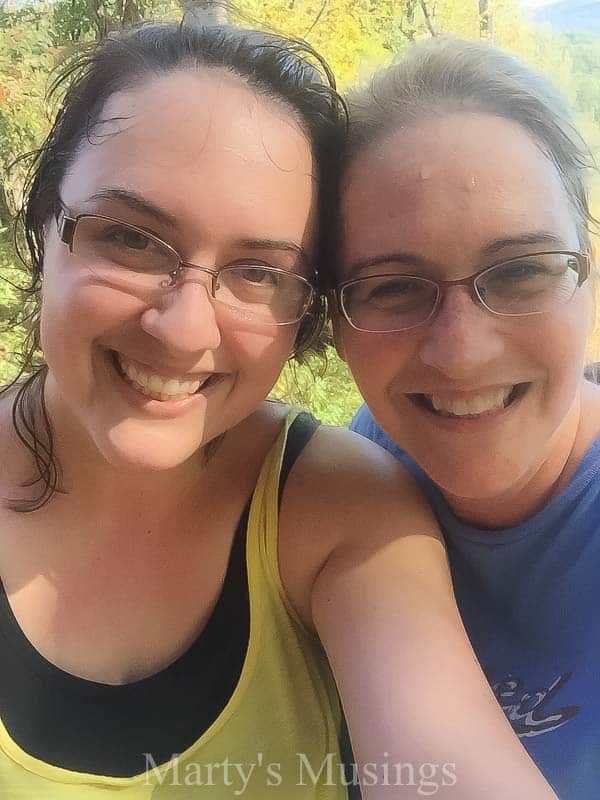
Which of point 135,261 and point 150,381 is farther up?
point 135,261

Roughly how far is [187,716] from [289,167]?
682 mm

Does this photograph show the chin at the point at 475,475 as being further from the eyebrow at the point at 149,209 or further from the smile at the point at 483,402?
the eyebrow at the point at 149,209

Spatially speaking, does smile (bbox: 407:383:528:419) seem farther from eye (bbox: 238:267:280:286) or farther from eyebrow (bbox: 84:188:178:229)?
eyebrow (bbox: 84:188:178:229)

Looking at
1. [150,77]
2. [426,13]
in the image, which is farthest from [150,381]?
[426,13]

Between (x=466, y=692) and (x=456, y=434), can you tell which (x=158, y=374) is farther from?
(x=466, y=692)

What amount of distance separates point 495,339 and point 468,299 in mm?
56

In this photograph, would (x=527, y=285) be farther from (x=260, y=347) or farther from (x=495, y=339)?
(x=260, y=347)

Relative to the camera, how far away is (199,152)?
2.56 ft

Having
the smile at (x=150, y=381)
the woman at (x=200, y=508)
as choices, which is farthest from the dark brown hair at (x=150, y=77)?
the smile at (x=150, y=381)

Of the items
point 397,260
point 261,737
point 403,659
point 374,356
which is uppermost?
point 397,260

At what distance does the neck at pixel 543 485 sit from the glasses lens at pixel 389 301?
27cm

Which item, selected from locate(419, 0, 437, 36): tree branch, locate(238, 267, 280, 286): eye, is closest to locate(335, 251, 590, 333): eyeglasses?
locate(238, 267, 280, 286): eye

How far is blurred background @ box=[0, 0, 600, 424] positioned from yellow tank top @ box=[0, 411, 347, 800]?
0.34 metres

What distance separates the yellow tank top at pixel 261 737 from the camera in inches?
33.0
